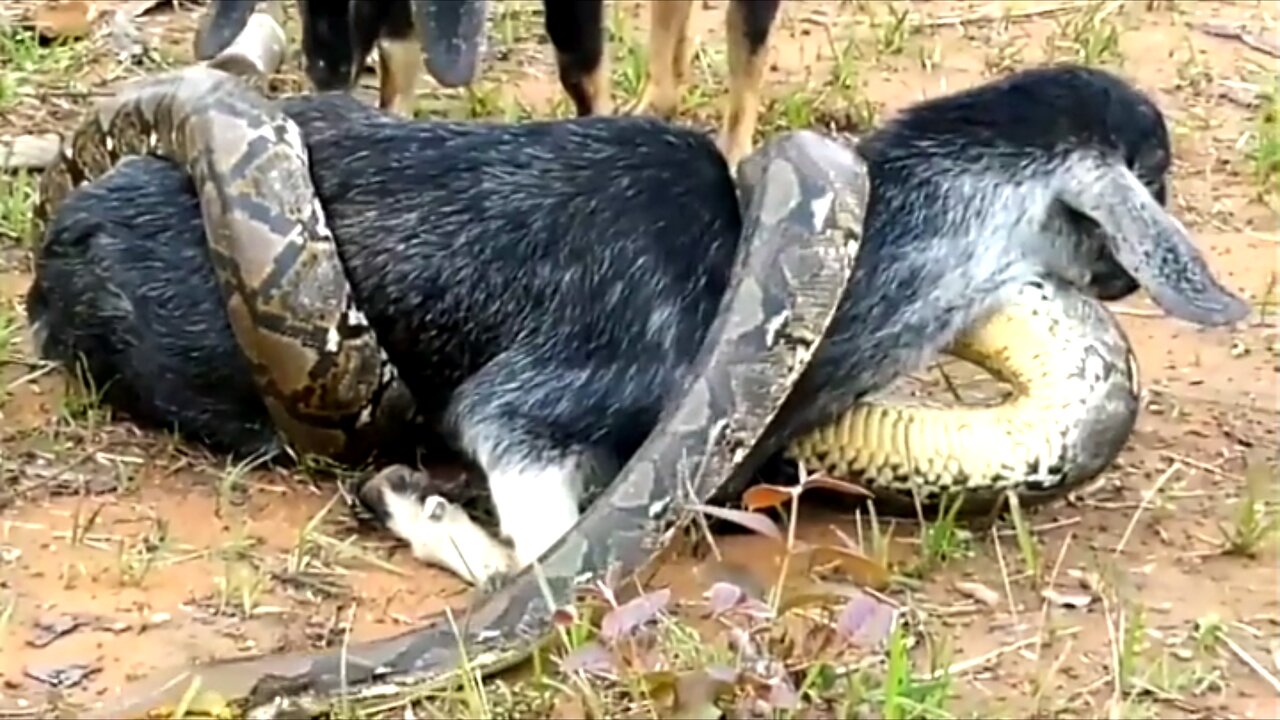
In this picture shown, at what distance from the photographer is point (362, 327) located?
385 centimetres

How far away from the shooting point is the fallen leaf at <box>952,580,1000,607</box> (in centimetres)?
357

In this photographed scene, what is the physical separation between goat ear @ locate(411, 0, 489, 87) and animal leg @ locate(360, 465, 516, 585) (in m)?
1.21

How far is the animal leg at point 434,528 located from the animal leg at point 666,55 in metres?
2.46

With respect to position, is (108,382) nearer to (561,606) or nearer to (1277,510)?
(561,606)

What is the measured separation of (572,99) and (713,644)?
275 cm

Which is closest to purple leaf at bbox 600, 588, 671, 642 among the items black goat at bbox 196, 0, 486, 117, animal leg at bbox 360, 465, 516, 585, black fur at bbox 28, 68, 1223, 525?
animal leg at bbox 360, 465, 516, 585

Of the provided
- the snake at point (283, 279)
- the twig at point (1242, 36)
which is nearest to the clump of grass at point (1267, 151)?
the twig at point (1242, 36)

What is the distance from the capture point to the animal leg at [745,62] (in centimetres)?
580

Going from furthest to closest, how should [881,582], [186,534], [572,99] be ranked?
1. [572,99]
2. [186,534]
3. [881,582]

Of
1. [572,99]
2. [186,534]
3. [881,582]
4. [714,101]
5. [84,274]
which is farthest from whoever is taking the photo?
[714,101]

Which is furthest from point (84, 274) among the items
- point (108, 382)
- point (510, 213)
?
point (510, 213)

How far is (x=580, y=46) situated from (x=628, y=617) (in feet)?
9.41

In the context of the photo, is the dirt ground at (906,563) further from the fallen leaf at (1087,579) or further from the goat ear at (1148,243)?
the goat ear at (1148,243)

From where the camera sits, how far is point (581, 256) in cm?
385
